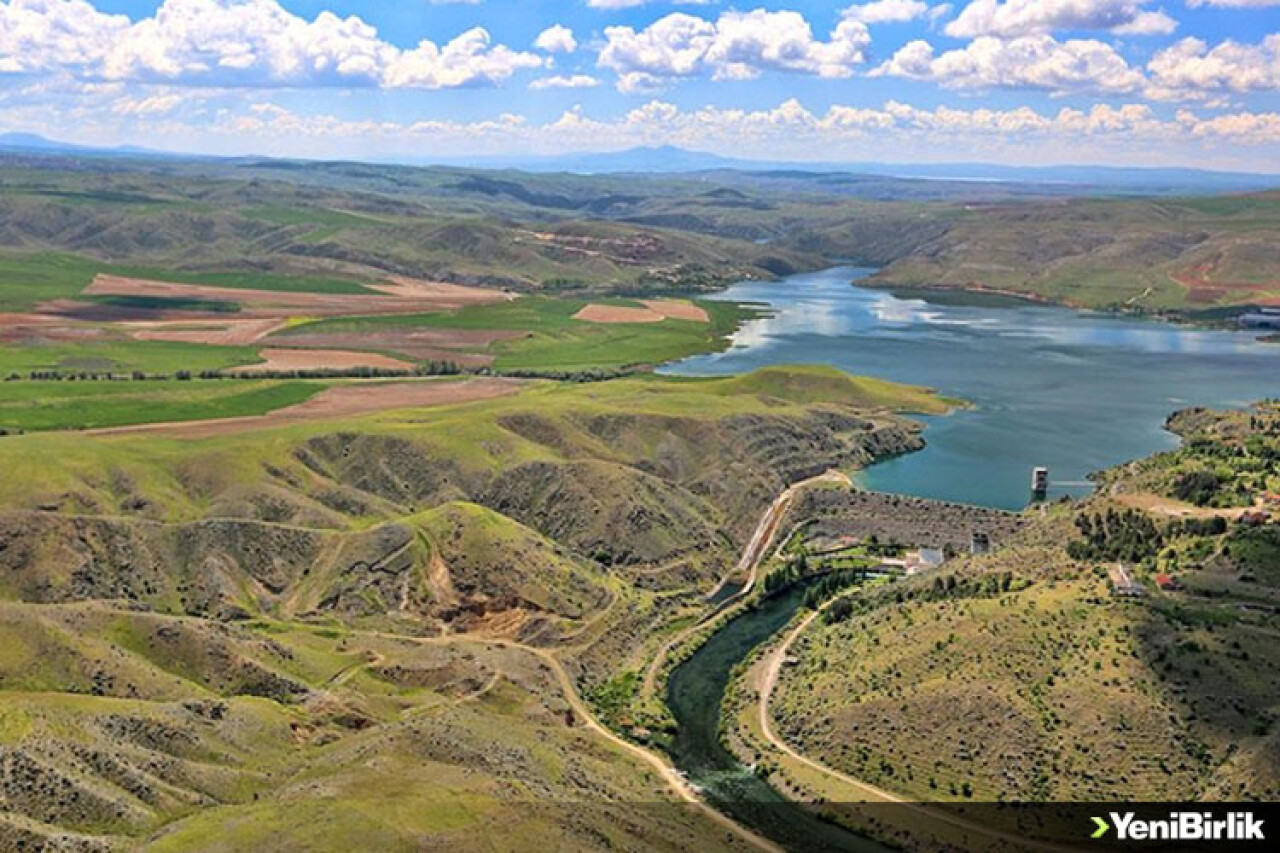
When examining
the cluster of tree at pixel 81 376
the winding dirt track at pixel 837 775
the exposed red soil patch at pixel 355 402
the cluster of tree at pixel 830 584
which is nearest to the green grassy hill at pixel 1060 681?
the winding dirt track at pixel 837 775

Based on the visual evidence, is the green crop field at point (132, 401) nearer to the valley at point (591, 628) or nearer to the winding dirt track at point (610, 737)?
the valley at point (591, 628)

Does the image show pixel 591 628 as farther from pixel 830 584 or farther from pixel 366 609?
pixel 830 584

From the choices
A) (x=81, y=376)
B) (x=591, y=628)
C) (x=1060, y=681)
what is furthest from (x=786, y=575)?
(x=81, y=376)

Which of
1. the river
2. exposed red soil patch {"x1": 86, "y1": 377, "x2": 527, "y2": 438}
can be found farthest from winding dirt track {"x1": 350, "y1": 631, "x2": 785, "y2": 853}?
exposed red soil patch {"x1": 86, "y1": 377, "x2": 527, "y2": 438}

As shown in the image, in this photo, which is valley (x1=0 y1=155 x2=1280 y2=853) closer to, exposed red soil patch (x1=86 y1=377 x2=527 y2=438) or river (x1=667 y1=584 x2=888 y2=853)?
river (x1=667 y1=584 x2=888 y2=853)

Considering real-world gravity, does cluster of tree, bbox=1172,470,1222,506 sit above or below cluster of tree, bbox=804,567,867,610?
above

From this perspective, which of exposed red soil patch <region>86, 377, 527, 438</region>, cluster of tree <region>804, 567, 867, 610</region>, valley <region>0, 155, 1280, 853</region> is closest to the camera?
valley <region>0, 155, 1280, 853</region>

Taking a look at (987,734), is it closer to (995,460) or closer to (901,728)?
(901,728)
